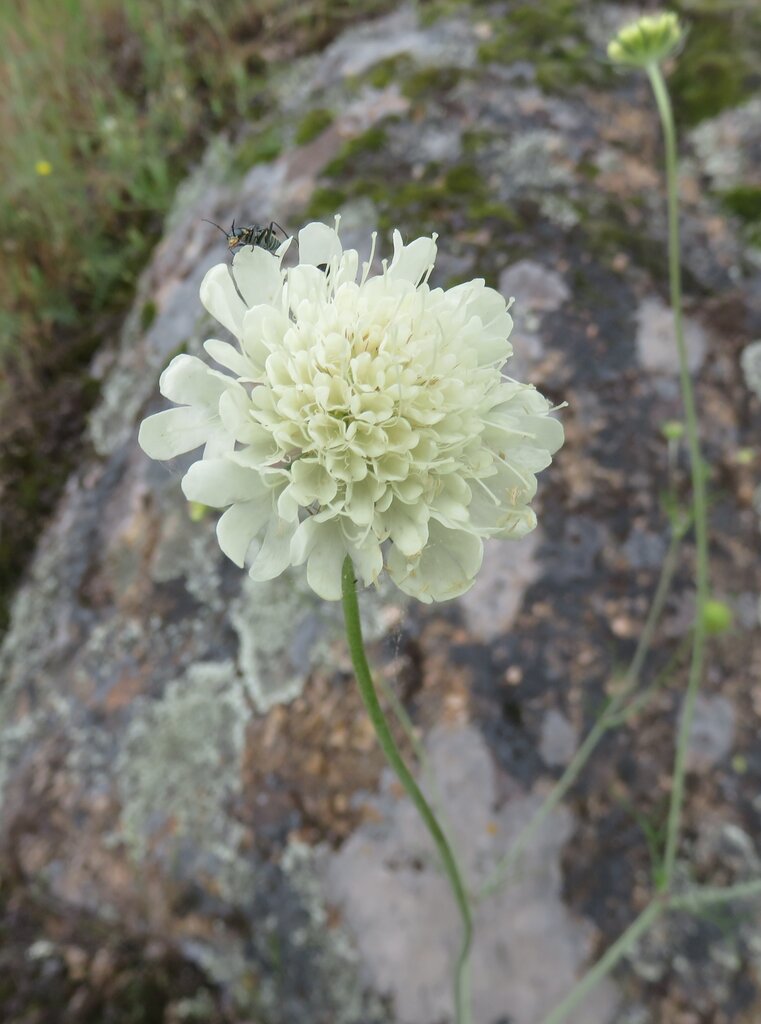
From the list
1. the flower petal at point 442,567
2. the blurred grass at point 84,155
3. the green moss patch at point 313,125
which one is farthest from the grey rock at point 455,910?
the green moss patch at point 313,125

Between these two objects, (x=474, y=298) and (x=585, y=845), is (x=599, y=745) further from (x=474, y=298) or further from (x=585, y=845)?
(x=474, y=298)

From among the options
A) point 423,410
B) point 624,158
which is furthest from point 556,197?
point 423,410

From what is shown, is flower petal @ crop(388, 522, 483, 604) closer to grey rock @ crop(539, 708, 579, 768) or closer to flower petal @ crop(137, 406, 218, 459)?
flower petal @ crop(137, 406, 218, 459)

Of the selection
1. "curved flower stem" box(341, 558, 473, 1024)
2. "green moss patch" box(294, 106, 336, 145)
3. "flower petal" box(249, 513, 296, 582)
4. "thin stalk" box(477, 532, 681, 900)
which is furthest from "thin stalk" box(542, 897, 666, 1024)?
"green moss patch" box(294, 106, 336, 145)

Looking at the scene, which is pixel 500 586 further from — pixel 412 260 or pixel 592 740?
pixel 412 260

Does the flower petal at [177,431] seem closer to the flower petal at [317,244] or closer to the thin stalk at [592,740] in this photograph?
the flower petal at [317,244]
